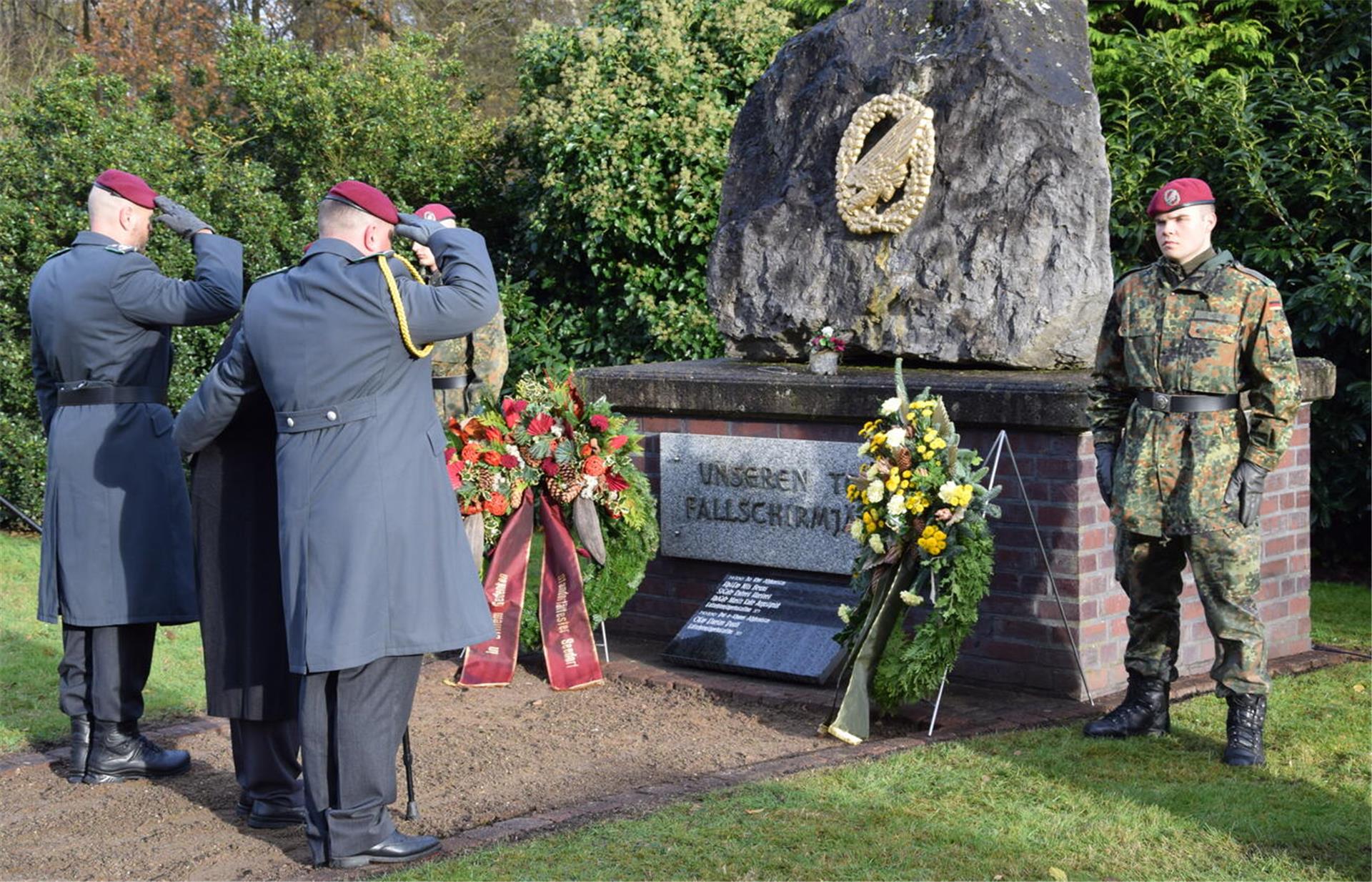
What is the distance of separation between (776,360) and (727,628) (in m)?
1.62

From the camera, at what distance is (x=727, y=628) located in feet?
23.8

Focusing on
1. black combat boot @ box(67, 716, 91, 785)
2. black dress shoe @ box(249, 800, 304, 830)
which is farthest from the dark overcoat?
black combat boot @ box(67, 716, 91, 785)

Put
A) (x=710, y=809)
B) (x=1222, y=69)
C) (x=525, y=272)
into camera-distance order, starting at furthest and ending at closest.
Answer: (x=525, y=272), (x=1222, y=69), (x=710, y=809)

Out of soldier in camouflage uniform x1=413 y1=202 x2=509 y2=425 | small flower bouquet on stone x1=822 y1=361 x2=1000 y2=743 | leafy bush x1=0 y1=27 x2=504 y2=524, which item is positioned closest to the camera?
small flower bouquet on stone x1=822 y1=361 x2=1000 y2=743

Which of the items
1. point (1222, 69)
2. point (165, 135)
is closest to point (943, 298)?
point (1222, 69)

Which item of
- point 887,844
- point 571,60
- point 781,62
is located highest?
point 571,60

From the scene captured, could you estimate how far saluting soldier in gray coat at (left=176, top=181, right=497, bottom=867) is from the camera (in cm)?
446

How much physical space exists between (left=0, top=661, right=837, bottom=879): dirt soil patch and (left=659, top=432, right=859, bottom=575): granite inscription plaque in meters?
0.92

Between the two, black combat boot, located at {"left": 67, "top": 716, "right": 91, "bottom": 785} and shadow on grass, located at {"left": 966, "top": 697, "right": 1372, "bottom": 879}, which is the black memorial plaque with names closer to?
shadow on grass, located at {"left": 966, "top": 697, "right": 1372, "bottom": 879}

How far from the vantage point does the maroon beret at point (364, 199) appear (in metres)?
4.57

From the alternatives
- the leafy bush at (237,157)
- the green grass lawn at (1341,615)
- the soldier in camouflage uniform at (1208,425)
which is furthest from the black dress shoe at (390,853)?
the leafy bush at (237,157)

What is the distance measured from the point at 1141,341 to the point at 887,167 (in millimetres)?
2151

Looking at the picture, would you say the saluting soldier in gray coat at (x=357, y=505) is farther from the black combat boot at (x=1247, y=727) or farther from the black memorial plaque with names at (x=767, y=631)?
the black combat boot at (x=1247, y=727)

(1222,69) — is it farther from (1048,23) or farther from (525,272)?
(525,272)
